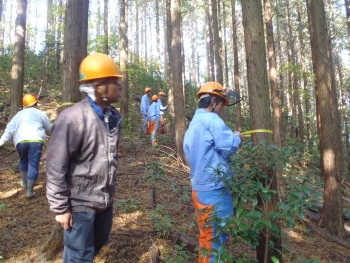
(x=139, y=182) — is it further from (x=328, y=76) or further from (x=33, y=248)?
(x=328, y=76)

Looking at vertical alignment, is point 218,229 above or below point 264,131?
below

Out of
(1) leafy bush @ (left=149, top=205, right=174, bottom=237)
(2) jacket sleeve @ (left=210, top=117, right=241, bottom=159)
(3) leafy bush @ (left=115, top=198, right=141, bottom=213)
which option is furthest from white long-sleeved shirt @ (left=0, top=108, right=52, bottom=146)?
(2) jacket sleeve @ (left=210, top=117, right=241, bottom=159)

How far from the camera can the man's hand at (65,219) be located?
85.7 inches

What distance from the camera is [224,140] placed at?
10.2 ft

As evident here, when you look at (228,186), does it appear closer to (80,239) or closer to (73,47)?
(80,239)

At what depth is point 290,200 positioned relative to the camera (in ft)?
8.43

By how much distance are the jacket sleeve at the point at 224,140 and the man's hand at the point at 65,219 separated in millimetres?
1566

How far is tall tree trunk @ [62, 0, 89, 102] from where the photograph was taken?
3.73 metres

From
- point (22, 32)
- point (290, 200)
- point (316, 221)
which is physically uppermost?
point (22, 32)

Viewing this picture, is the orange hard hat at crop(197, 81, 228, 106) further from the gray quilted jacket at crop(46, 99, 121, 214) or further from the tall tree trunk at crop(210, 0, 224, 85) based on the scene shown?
the tall tree trunk at crop(210, 0, 224, 85)

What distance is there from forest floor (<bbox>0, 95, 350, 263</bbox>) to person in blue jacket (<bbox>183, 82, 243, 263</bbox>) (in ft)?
2.07

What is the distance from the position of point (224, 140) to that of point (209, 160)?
0.27 m

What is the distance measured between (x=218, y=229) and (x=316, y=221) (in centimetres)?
517

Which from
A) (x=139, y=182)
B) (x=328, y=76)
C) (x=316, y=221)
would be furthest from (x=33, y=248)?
(x=328, y=76)
